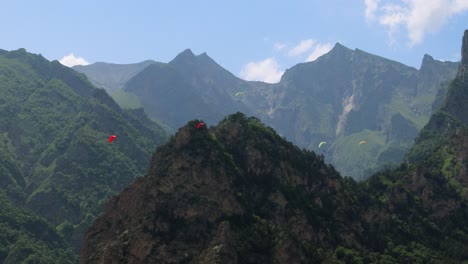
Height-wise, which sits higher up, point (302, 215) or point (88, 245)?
point (302, 215)

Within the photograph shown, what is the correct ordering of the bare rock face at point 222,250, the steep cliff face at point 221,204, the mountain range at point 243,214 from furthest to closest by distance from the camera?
the mountain range at point 243,214
the steep cliff face at point 221,204
the bare rock face at point 222,250

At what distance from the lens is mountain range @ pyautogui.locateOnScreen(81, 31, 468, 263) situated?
432 ft

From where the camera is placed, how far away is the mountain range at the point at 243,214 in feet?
432

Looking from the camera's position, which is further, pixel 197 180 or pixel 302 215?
pixel 302 215

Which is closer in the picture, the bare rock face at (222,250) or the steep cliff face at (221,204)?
the bare rock face at (222,250)

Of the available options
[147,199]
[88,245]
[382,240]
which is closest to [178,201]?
[147,199]

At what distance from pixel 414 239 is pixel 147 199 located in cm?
9299

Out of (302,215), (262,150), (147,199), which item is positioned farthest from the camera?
(262,150)

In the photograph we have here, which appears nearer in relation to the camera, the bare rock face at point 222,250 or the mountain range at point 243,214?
the bare rock face at point 222,250

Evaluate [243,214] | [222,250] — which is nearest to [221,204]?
[243,214]

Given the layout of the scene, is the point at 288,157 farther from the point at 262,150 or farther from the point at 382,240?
the point at 382,240

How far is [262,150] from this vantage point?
180000 millimetres

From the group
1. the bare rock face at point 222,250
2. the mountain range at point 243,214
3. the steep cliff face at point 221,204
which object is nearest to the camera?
the bare rock face at point 222,250

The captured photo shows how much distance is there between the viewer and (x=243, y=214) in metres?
149
